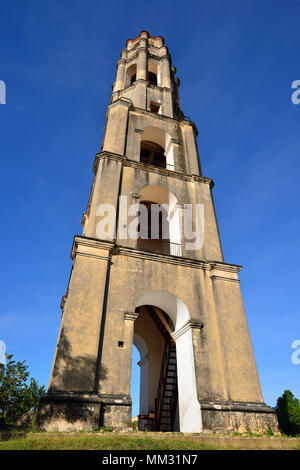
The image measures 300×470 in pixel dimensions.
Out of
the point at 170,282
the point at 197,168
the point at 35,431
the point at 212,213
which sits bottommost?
the point at 35,431

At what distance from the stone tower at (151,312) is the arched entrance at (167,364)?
49mm

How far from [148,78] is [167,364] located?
20426 mm

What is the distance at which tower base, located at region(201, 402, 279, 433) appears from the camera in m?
8.53

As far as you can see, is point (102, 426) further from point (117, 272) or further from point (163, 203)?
point (163, 203)

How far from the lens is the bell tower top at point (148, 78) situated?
20250mm

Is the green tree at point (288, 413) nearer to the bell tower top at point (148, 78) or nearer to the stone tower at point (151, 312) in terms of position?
the stone tower at point (151, 312)

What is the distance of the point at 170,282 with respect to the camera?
10969 millimetres

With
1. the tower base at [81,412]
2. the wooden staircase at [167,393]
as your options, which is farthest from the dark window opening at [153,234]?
the tower base at [81,412]

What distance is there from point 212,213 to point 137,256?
16.0 ft

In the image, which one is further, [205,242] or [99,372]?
[205,242]

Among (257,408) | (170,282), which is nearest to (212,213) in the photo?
(170,282)

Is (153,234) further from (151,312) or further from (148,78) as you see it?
(148,78)
